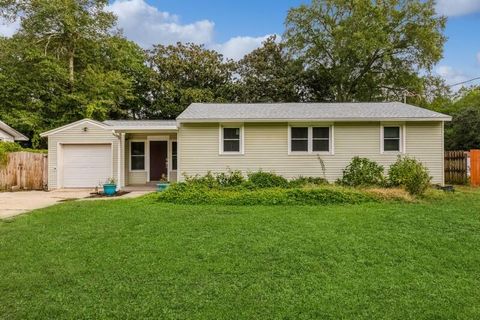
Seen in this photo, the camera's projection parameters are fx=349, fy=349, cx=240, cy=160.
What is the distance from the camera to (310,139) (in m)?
13.1

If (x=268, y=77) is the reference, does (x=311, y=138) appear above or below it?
below

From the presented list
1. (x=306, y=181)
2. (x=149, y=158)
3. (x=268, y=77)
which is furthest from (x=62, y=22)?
(x=306, y=181)

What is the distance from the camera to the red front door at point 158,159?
53.2ft

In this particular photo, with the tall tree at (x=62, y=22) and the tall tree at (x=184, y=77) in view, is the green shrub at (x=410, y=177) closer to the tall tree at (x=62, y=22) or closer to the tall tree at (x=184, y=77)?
the tall tree at (x=184, y=77)

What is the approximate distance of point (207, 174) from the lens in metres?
12.2

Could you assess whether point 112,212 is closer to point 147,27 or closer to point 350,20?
point 147,27

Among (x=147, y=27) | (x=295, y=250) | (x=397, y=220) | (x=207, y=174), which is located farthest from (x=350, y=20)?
(x=295, y=250)

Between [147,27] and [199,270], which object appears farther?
[147,27]

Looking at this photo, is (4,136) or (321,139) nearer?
(321,139)

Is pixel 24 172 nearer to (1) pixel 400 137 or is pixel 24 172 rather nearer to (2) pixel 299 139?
Result: (2) pixel 299 139

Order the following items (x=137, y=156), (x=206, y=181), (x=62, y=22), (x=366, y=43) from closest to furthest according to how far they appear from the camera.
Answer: (x=206, y=181) < (x=137, y=156) < (x=62, y=22) < (x=366, y=43)

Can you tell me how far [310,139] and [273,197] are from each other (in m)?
4.11

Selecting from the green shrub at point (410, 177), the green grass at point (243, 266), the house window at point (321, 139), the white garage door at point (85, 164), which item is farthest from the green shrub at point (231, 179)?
the white garage door at point (85, 164)

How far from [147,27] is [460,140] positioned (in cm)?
2113
